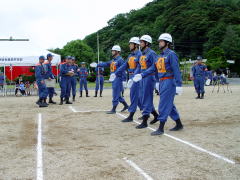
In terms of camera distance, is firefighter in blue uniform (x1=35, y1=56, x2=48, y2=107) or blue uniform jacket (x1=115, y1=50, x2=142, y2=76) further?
firefighter in blue uniform (x1=35, y1=56, x2=48, y2=107)

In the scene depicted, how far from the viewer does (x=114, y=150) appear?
19.4ft

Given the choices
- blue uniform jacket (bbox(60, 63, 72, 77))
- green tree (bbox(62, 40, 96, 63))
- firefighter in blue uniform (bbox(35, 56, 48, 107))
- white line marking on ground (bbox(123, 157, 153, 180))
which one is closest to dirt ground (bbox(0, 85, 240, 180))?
white line marking on ground (bbox(123, 157, 153, 180))

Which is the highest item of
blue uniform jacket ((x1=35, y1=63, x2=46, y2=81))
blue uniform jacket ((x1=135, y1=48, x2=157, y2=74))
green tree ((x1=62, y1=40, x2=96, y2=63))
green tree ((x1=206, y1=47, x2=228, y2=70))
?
green tree ((x1=62, y1=40, x2=96, y2=63))

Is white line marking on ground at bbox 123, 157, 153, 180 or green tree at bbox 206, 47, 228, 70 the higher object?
green tree at bbox 206, 47, 228, 70

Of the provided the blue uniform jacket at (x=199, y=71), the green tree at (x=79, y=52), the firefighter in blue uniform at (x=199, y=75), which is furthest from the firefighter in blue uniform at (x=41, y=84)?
the green tree at (x=79, y=52)

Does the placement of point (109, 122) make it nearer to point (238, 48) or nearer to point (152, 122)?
point (152, 122)

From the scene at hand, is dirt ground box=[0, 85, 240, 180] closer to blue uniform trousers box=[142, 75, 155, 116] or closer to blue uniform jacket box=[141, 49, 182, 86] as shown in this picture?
blue uniform trousers box=[142, 75, 155, 116]

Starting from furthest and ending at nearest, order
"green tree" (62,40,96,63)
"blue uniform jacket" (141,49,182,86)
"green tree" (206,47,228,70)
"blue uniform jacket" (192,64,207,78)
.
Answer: "green tree" (62,40,96,63) → "green tree" (206,47,228,70) → "blue uniform jacket" (192,64,207,78) → "blue uniform jacket" (141,49,182,86)

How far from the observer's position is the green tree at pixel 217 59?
66.5 metres

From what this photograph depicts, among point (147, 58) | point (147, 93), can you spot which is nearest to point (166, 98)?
point (147, 93)

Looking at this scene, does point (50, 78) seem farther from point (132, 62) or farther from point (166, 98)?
point (166, 98)

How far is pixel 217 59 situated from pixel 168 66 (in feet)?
219

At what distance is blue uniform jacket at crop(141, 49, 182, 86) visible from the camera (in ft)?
23.7

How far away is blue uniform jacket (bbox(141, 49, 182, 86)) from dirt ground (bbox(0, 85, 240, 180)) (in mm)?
1328
